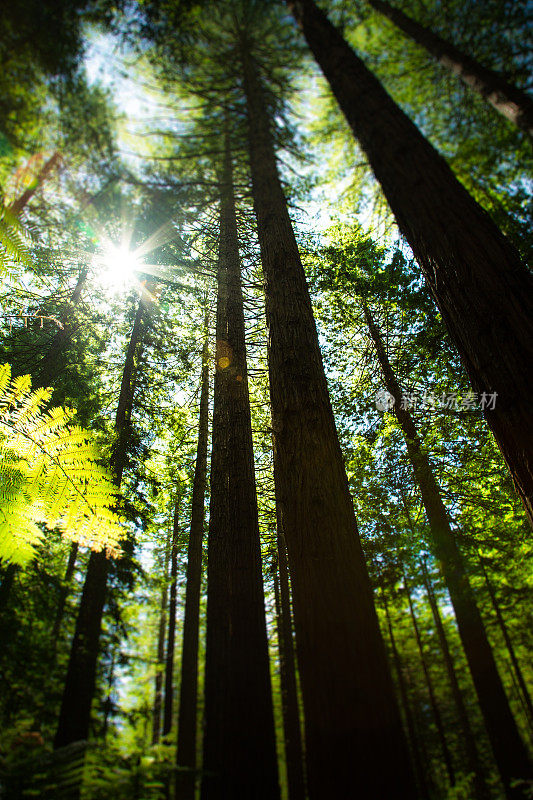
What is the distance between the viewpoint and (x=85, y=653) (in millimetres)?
5391

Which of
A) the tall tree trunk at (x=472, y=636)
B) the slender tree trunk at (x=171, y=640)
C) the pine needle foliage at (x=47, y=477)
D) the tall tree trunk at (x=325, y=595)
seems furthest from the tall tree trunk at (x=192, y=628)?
the tall tree trunk at (x=325, y=595)

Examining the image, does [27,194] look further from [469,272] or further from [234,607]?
[234,607]

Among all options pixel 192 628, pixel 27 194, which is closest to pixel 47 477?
pixel 27 194

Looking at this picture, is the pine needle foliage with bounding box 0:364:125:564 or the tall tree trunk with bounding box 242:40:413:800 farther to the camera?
the pine needle foliage with bounding box 0:364:125:564

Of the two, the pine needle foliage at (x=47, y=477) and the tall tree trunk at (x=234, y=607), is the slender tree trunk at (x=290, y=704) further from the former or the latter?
the pine needle foliage at (x=47, y=477)

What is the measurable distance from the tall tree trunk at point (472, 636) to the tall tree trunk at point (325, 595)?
4.40m

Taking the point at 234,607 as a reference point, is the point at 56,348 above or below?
above

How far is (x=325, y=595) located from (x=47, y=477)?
2028 millimetres

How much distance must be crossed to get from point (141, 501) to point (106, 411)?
3.06 meters

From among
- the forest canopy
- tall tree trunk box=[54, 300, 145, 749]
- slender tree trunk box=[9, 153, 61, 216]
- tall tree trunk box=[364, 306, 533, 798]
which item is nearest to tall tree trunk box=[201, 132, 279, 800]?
the forest canopy

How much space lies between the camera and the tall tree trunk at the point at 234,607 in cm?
262

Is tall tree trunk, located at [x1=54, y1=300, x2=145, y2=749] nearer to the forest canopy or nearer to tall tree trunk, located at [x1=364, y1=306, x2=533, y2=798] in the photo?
the forest canopy

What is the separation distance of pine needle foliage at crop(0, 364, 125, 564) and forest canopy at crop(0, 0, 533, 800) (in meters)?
0.02

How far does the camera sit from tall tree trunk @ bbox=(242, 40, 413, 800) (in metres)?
1.53
